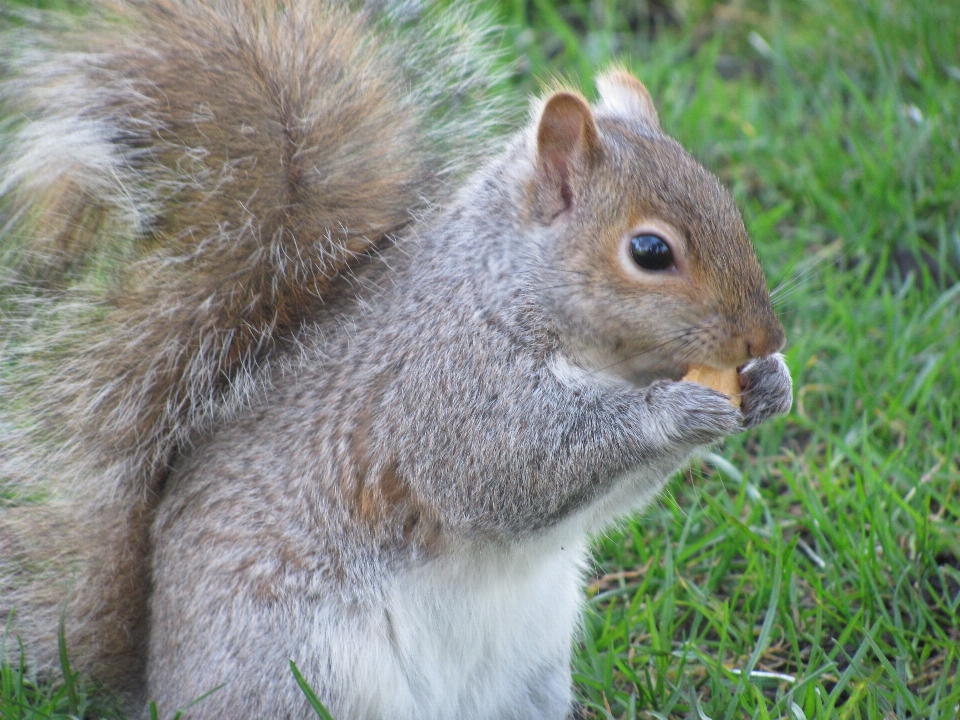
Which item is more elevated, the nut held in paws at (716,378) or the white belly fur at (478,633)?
the nut held in paws at (716,378)

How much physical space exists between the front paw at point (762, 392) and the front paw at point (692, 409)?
0.06 meters

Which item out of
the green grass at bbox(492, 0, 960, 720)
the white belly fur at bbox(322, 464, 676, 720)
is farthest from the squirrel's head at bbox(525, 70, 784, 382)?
the green grass at bbox(492, 0, 960, 720)

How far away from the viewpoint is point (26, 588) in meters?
1.80

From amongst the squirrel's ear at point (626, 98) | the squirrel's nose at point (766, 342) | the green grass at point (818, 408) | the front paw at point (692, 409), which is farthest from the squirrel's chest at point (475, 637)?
the squirrel's ear at point (626, 98)

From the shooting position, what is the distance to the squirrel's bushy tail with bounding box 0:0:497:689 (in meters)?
1.70

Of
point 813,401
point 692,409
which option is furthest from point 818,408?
point 692,409

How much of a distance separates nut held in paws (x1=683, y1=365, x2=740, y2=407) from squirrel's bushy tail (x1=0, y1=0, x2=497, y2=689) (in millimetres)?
545

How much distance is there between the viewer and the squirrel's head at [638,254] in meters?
1.57

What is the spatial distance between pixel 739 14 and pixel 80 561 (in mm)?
2558

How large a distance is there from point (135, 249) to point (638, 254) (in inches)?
29.8

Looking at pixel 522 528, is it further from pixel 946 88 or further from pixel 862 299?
pixel 946 88

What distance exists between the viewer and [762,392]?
171 cm

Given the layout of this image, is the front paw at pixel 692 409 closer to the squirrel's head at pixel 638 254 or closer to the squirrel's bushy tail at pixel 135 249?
the squirrel's head at pixel 638 254

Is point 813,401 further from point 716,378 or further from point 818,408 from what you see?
point 716,378
